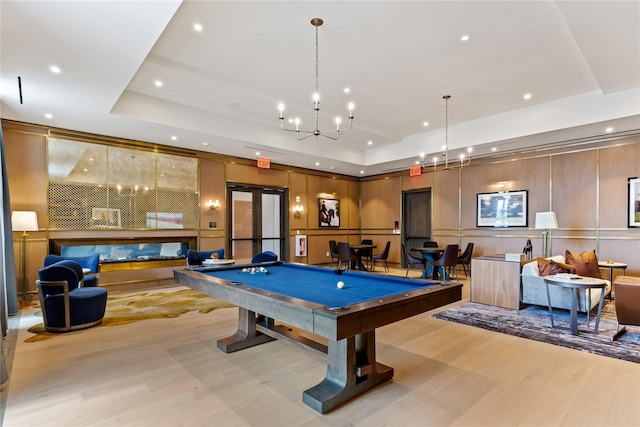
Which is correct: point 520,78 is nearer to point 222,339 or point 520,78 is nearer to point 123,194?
point 222,339

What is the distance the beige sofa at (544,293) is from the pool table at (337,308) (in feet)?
10.3

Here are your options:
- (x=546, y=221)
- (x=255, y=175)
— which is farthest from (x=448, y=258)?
(x=255, y=175)

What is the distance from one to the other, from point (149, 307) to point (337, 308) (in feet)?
15.5

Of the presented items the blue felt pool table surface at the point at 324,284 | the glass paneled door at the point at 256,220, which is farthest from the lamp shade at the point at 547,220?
the glass paneled door at the point at 256,220

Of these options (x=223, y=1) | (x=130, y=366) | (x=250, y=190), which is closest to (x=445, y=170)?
(x=250, y=190)

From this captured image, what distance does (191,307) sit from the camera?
568 centimetres

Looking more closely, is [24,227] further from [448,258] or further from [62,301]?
[448,258]

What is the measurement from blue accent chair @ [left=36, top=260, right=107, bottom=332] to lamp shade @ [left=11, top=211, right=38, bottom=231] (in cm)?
201

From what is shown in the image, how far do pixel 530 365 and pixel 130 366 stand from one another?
4030 mm

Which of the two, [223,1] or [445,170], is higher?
[223,1]

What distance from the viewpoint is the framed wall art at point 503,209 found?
8.46 meters

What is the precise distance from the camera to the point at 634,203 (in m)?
6.91

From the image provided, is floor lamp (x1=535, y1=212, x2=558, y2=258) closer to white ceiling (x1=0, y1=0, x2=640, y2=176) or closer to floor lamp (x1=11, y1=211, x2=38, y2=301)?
white ceiling (x1=0, y1=0, x2=640, y2=176)

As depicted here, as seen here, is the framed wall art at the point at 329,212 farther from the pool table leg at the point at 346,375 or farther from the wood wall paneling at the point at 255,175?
the pool table leg at the point at 346,375
